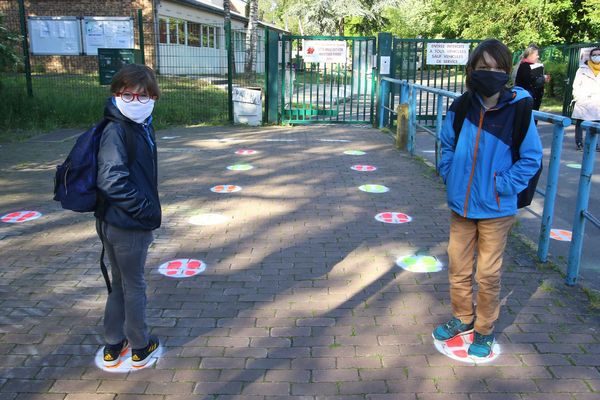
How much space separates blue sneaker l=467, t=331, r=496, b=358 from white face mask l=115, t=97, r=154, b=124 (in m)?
2.29

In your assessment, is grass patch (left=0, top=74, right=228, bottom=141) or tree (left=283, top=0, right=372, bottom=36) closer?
grass patch (left=0, top=74, right=228, bottom=141)

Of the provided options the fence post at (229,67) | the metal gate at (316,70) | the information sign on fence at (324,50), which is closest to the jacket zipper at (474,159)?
the metal gate at (316,70)

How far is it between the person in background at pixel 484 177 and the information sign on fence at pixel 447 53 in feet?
32.1

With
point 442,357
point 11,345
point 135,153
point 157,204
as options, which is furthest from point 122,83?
point 442,357

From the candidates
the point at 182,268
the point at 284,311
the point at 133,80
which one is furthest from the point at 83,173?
the point at 182,268

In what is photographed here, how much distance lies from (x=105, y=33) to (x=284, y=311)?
13543 mm

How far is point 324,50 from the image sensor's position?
12477 millimetres

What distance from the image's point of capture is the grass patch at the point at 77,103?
12.3m

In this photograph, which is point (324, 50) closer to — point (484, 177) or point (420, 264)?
point (420, 264)

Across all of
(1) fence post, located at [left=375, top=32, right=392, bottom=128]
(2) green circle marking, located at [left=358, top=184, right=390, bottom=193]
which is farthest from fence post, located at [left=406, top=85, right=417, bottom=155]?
(1) fence post, located at [left=375, top=32, right=392, bottom=128]

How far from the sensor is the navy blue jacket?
108 inches

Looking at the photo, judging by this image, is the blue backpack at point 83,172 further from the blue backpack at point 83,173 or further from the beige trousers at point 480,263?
the beige trousers at point 480,263

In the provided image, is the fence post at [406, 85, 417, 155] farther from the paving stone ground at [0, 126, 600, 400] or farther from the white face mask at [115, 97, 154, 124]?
the white face mask at [115, 97, 154, 124]

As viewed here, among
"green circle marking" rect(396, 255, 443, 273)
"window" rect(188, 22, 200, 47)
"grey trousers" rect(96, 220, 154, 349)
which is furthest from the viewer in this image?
"window" rect(188, 22, 200, 47)
